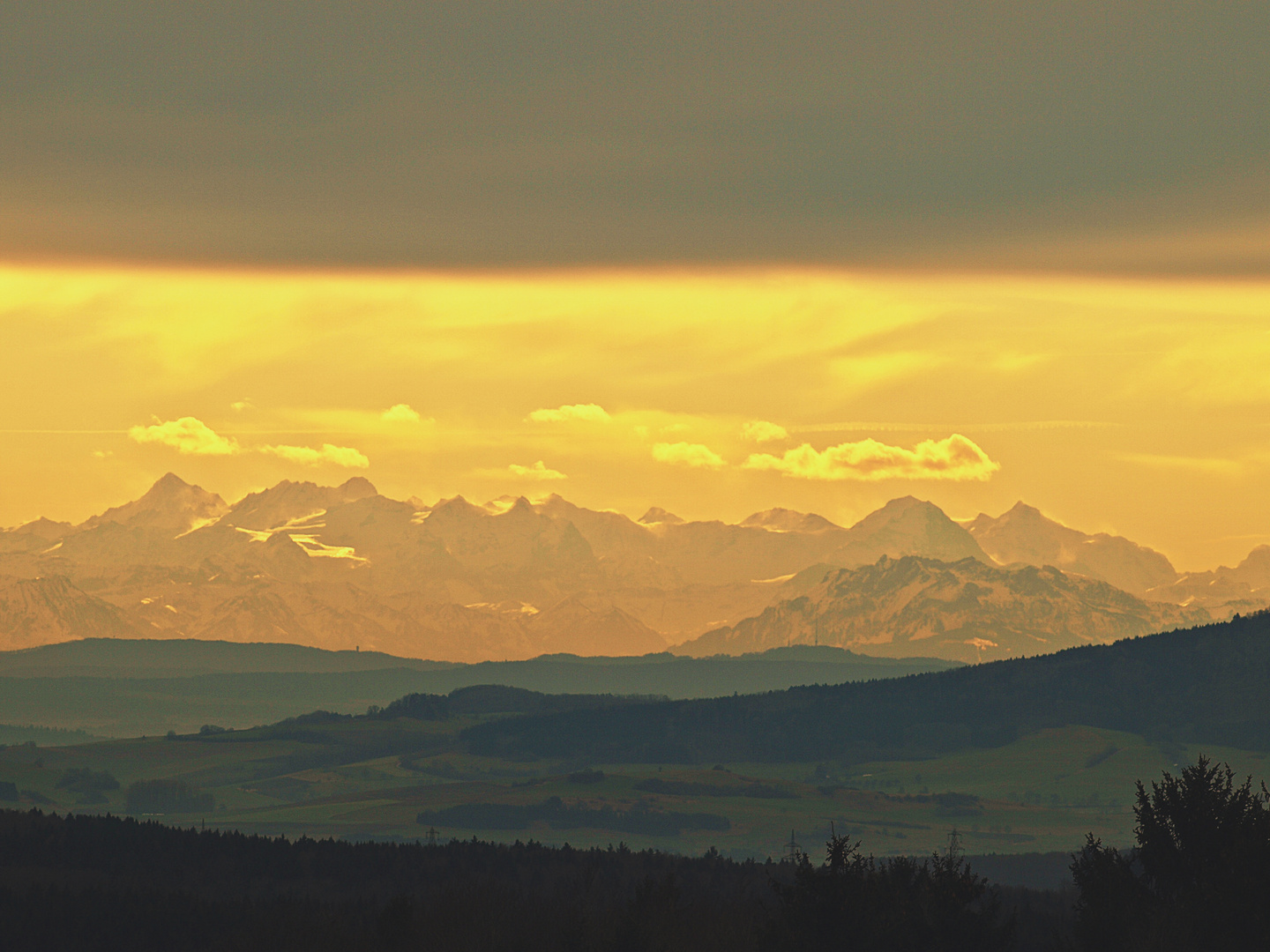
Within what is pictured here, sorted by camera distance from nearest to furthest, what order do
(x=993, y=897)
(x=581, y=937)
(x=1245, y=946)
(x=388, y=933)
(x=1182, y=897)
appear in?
(x=1245, y=946)
(x=1182, y=897)
(x=993, y=897)
(x=581, y=937)
(x=388, y=933)

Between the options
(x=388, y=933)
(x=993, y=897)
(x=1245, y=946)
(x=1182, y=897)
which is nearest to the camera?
(x=1245, y=946)

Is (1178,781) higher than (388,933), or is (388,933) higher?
(1178,781)

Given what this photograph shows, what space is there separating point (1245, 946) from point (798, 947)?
28.2 meters

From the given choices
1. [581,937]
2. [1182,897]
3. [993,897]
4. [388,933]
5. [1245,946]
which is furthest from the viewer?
[388,933]

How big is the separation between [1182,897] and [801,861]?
25.7m

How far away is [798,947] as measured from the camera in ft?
417

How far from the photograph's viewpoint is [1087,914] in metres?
131

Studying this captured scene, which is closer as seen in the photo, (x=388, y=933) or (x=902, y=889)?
(x=902, y=889)

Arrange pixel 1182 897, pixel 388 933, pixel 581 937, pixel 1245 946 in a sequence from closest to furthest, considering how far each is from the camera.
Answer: pixel 1245 946
pixel 1182 897
pixel 581 937
pixel 388 933

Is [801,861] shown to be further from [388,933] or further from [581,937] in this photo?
[388,933]

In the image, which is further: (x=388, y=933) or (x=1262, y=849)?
(x=388, y=933)

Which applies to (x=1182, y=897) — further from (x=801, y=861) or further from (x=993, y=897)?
(x=801, y=861)

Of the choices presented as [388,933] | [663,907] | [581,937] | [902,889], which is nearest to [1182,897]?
[902,889]

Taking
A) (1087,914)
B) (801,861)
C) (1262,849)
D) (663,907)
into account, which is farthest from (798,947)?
(663,907)
